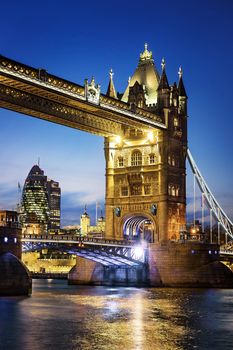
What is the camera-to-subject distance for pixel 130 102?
9825 centimetres

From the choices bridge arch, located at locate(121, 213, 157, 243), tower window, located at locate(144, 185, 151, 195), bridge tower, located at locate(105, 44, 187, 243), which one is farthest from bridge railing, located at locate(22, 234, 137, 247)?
tower window, located at locate(144, 185, 151, 195)

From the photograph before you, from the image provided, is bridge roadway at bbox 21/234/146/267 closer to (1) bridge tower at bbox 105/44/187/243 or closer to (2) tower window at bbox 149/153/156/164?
(1) bridge tower at bbox 105/44/187/243

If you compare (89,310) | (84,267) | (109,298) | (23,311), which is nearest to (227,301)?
(109,298)

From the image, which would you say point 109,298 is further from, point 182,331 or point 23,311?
point 182,331

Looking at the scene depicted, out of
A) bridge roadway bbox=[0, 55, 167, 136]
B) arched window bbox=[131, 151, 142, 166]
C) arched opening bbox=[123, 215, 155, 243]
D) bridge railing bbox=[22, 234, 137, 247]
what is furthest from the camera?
arched opening bbox=[123, 215, 155, 243]

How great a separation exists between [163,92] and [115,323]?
54792 mm

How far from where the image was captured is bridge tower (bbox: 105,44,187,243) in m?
96.9

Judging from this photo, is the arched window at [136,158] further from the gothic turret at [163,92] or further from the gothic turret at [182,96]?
the gothic turret at [182,96]

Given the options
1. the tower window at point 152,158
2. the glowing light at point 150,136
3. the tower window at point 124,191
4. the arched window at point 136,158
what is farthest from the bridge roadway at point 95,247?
the glowing light at point 150,136

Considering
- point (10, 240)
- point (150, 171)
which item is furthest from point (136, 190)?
point (10, 240)

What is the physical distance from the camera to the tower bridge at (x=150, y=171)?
90.1m

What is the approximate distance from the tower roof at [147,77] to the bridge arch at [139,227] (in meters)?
15.9

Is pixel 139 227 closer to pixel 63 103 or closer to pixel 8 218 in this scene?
pixel 63 103

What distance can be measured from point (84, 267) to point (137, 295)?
2615 cm
